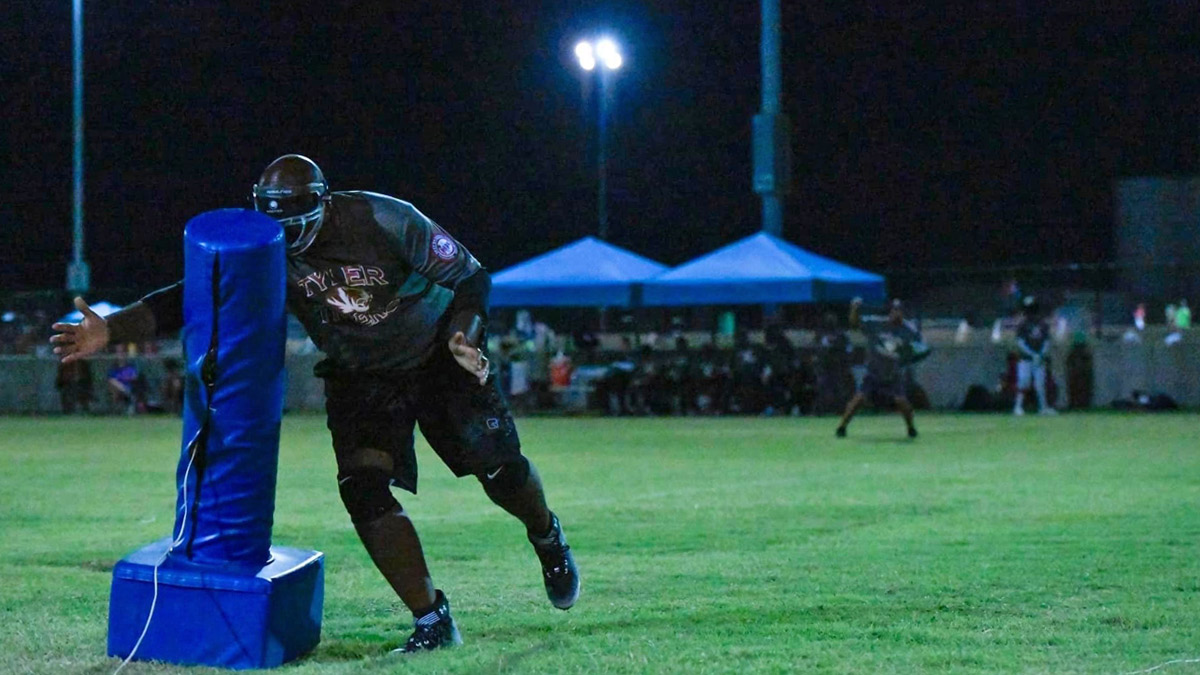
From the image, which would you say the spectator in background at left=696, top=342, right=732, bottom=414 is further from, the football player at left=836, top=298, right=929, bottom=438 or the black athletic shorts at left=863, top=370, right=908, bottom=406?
the black athletic shorts at left=863, top=370, right=908, bottom=406

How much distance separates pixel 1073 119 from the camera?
54.6 metres

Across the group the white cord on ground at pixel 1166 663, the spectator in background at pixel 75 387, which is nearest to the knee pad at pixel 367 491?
the white cord on ground at pixel 1166 663

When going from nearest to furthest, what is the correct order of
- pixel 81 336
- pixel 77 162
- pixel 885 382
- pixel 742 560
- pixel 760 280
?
pixel 81 336 → pixel 742 560 → pixel 885 382 → pixel 760 280 → pixel 77 162

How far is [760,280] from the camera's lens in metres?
24.8

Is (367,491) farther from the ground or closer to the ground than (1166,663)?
farther from the ground

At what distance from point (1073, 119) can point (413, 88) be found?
2180 centimetres

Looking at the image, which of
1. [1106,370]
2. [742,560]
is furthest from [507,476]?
[1106,370]

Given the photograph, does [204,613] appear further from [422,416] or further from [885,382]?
[885,382]

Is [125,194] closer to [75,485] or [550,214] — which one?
[550,214]

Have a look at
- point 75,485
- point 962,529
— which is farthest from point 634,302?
point 962,529

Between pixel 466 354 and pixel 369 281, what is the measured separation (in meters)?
0.42

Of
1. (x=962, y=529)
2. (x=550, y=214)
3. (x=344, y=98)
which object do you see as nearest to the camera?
(x=962, y=529)

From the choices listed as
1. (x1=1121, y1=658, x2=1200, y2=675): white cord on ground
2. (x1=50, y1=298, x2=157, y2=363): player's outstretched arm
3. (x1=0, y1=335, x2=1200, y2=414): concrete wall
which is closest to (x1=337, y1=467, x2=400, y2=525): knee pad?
(x1=50, y1=298, x2=157, y2=363): player's outstretched arm

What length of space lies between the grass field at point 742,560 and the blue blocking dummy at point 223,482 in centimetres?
14
